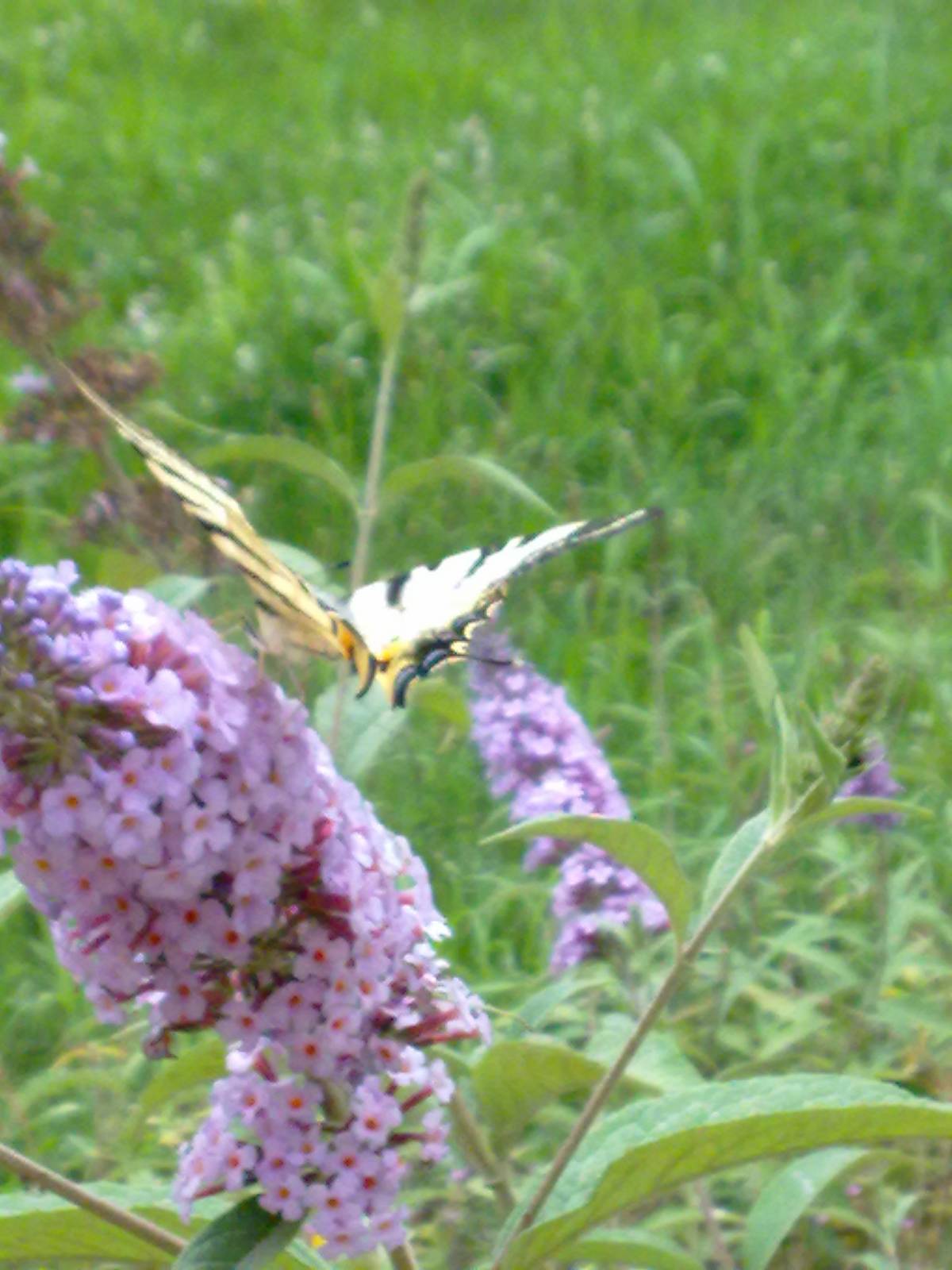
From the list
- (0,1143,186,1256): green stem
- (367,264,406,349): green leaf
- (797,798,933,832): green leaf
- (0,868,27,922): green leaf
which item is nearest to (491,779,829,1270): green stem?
(797,798,933,832): green leaf

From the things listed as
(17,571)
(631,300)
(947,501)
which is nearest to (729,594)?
(947,501)

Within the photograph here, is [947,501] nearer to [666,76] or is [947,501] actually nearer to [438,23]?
[666,76]

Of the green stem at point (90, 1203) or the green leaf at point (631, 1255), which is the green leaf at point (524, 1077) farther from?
the green stem at point (90, 1203)

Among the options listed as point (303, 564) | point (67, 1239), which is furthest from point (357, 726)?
point (67, 1239)

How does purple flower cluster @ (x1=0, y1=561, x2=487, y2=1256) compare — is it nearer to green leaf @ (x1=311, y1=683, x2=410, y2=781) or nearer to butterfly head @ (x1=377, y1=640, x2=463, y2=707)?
butterfly head @ (x1=377, y1=640, x2=463, y2=707)

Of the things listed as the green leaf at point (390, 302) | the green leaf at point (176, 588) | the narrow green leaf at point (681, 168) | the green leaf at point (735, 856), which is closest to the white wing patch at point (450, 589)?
the green leaf at point (735, 856)

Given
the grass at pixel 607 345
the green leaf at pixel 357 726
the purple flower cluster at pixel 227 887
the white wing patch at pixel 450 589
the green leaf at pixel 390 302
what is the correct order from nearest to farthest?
the purple flower cluster at pixel 227 887 → the white wing patch at pixel 450 589 → the green leaf at pixel 357 726 → the green leaf at pixel 390 302 → the grass at pixel 607 345

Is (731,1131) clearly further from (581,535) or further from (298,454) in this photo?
(298,454)
